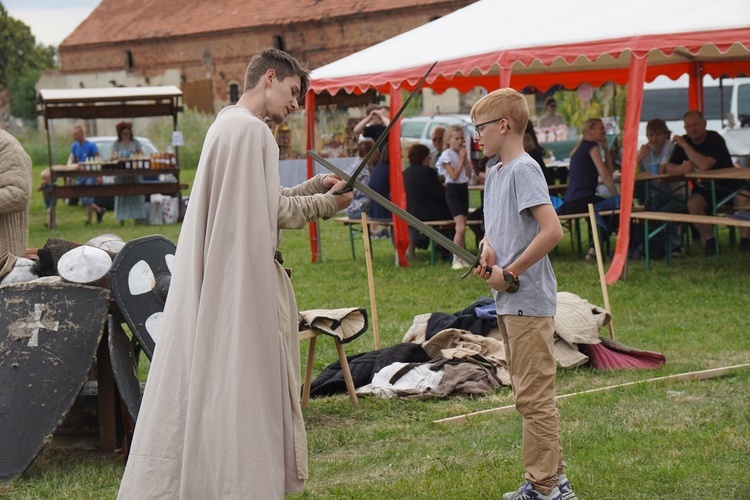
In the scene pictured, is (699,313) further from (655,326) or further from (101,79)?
(101,79)

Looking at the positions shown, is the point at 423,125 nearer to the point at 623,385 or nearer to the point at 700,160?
the point at 700,160

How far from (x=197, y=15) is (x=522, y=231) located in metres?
43.0

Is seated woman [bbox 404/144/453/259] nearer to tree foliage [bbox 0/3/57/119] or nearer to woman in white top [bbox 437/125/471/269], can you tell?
woman in white top [bbox 437/125/471/269]

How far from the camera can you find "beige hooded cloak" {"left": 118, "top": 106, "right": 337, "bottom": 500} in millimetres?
3859

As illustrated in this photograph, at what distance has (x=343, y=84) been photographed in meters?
12.2

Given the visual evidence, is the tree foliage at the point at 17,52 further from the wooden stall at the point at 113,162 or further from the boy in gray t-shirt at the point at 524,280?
the boy in gray t-shirt at the point at 524,280

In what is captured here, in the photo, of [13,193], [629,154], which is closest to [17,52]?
[629,154]

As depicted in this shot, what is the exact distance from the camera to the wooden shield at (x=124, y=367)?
5.24 metres

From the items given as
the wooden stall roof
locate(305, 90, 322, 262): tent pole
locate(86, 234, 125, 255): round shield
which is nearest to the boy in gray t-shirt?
locate(86, 234, 125, 255): round shield

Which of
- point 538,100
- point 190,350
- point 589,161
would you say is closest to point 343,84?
point 589,161

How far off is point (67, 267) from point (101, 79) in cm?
4490

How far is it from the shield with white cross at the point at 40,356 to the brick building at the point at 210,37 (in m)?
30.3

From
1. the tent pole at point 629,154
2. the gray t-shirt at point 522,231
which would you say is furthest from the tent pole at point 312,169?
the gray t-shirt at point 522,231

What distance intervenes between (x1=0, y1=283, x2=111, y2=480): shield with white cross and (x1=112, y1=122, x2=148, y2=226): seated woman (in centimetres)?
1434
